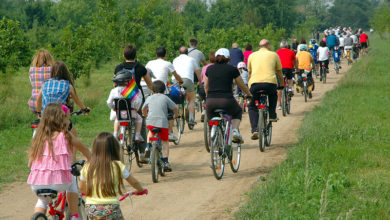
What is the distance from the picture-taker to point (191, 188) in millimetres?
8773

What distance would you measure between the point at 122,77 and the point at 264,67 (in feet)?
10.8

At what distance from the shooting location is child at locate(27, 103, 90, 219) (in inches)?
212

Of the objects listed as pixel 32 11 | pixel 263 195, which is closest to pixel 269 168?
pixel 263 195

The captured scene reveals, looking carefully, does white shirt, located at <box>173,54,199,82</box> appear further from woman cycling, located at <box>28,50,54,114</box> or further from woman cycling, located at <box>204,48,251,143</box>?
woman cycling, located at <box>28,50,54,114</box>

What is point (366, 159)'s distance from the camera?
9.65 meters

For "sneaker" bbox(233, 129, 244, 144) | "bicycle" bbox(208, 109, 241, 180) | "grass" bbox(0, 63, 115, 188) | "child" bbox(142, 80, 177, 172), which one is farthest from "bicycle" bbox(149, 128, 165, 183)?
"grass" bbox(0, 63, 115, 188)

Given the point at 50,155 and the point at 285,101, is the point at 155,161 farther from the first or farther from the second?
the point at 285,101

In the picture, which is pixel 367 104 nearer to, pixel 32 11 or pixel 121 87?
pixel 121 87

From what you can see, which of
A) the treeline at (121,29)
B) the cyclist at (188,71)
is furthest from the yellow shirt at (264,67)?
the treeline at (121,29)

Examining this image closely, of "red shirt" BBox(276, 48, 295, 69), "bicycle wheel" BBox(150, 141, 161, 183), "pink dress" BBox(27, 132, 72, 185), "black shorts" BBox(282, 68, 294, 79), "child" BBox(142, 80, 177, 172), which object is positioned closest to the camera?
"pink dress" BBox(27, 132, 72, 185)

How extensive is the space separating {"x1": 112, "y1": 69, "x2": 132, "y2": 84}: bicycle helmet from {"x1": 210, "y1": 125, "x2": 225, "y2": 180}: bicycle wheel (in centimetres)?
161

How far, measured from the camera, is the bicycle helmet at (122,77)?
9320 mm

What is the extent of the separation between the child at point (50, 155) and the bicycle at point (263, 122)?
241 inches

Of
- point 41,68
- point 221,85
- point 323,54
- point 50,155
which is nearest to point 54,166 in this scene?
point 50,155
